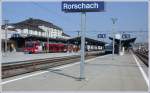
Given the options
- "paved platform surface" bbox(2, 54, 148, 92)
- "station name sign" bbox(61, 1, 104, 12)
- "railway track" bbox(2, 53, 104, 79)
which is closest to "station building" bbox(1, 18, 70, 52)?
"railway track" bbox(2, 53, 104, 79)

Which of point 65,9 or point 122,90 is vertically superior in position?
point 65,9

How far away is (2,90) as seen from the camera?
1229cm

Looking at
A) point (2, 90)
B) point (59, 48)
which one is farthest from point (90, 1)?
point (59, 48)

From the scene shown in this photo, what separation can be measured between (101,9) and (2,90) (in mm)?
5789

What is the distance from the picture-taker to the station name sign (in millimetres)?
15352

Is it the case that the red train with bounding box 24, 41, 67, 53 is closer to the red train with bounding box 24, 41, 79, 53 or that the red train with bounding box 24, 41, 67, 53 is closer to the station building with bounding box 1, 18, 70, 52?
the red train with bounding box 24, 41, 79, 53

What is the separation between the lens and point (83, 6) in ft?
50.6

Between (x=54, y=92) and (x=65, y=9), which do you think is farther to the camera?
(x=65, y=9)

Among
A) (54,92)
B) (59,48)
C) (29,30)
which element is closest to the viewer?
(54,92)

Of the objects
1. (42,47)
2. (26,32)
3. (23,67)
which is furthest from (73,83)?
(26,32)

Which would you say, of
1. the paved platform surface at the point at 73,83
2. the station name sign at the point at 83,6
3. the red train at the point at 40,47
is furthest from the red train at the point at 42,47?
the station name sign at the point at 83,6

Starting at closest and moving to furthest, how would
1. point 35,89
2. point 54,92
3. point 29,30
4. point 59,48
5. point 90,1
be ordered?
point 54,92, point 35,89, point 90,1, point 59,48, point 29,30

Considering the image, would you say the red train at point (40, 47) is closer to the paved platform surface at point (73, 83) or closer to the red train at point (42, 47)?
the red train at point (42, 47)

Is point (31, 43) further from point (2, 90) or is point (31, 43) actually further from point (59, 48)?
point (2, 90)
